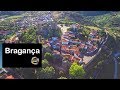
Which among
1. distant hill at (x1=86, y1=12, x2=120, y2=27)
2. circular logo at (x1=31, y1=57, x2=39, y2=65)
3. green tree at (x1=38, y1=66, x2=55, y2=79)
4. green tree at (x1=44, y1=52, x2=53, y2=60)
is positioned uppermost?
distant hill at (x1=86, y1=12, x2=120, y2=27)

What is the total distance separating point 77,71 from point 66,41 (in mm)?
608

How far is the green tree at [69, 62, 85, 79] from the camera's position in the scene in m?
6.04

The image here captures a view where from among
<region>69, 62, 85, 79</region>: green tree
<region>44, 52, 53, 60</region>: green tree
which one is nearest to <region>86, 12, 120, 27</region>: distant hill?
<region>69, 62, 85, 79</region>: green tree

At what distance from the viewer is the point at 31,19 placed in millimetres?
6195

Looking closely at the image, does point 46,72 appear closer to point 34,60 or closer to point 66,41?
point 34,60

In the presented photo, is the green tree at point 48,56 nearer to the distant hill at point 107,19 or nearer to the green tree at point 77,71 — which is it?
the green tree at point 77,71

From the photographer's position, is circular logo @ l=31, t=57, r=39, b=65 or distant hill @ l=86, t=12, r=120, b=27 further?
distant hill @ l=86, t=12, r=120, b=27

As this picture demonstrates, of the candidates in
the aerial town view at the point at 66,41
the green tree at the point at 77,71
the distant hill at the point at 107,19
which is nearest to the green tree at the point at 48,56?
the aerial town view at the point at 66,41

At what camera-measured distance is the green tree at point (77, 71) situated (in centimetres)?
604

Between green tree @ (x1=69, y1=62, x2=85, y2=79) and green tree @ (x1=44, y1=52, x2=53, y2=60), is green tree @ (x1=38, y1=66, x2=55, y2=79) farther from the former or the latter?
green tree @ (x1=69, y1=62, x2=85, y2=79)
